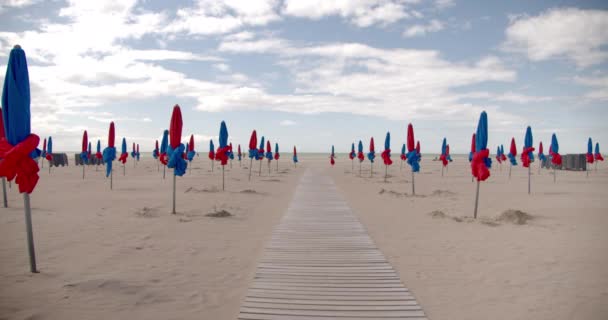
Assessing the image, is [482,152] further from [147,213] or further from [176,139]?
[147,213]

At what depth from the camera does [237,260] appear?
21.8 feet

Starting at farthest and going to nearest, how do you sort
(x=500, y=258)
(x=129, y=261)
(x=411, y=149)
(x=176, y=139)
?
(x=411, y=149) < (x=176, y=139) < (x=500, y=258) < (x=129, y=261)

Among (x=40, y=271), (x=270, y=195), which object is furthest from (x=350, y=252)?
(x=270, y=195)

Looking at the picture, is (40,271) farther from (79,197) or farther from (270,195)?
(270,195)

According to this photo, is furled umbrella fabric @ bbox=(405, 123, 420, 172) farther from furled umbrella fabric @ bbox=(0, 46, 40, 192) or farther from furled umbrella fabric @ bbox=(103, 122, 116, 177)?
furled umbrella fabric @ bbox=(0, 46, 40, 192)

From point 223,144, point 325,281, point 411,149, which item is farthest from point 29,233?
point 411,149

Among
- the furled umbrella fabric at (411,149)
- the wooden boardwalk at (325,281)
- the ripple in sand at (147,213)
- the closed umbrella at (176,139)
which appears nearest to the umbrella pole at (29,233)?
the wooden boardwalk at (325,281)

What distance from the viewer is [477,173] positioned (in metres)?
10.8

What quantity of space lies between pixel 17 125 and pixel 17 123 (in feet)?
0.09

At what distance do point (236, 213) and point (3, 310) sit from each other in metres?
7.72

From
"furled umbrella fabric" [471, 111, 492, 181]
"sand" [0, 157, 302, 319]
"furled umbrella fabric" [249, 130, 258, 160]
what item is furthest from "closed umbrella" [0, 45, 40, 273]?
"furled umbrella fabric" [249, 130, 258, 160]

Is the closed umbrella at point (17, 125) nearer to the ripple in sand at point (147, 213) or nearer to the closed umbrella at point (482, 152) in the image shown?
the ripple in sand at point (147, 213)

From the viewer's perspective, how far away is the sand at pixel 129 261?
178 inches

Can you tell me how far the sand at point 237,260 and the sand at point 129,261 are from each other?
0.9 inches
